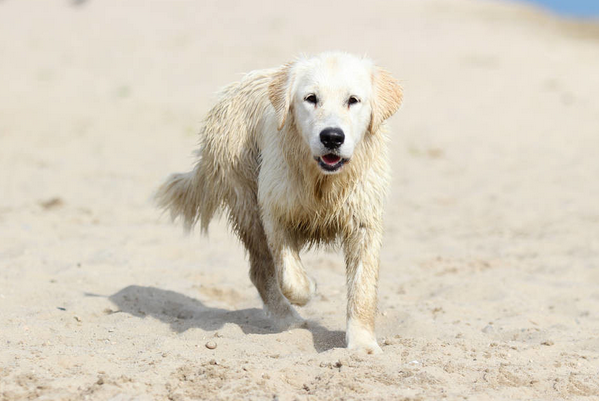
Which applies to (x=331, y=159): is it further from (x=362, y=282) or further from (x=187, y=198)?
(x=187, y=198)

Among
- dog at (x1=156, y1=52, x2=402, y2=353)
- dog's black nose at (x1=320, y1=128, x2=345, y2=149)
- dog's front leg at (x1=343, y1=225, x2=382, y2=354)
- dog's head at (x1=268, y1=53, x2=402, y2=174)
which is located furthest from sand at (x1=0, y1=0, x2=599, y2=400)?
dog's black nose at (x1=320, y1=128, x2=345, y2=149)

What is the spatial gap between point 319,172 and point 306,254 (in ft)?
11.4

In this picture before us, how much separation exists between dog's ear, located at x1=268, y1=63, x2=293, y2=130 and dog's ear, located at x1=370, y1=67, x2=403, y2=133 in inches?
22.0

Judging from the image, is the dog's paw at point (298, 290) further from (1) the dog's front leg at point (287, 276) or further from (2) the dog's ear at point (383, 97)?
(2) the dog's ear at point (383, 97)

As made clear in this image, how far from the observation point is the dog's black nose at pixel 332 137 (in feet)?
15.0

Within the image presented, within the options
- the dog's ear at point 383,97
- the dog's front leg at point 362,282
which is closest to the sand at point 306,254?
→ the dog's front leg at point 362,282

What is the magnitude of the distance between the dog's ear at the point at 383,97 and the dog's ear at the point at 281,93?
0.56 metres

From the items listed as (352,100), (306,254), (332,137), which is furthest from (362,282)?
(306,254)

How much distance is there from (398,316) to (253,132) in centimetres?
181

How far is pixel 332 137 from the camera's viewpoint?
15.0ft

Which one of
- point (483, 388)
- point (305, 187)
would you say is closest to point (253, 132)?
point (305, 187)

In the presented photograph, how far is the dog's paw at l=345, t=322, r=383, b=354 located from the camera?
4.67 metres

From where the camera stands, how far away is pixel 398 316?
5.86 m

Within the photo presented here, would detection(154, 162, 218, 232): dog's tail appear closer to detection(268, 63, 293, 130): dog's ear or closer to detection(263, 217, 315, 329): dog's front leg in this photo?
detection(263, 217, 315, 329): dog's front leg
